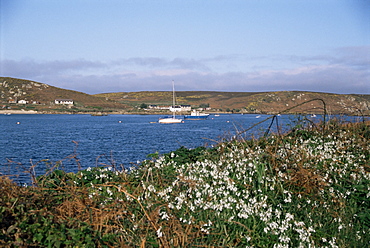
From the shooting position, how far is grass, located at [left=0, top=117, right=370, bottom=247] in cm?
468

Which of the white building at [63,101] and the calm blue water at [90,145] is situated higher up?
the white building at [63,101]

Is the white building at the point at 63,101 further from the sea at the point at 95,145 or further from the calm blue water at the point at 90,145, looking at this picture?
the sea at the point at 95,145

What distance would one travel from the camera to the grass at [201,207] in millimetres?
4680

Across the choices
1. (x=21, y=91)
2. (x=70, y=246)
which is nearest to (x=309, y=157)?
(x=70, y=246)

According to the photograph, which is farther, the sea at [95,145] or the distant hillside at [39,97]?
the distant hillside at [39,97]

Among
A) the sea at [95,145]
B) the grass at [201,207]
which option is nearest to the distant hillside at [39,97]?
the sea at [95,145]

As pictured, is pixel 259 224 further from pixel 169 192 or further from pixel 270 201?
pixel 169 192

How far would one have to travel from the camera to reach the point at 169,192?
22.3 ft

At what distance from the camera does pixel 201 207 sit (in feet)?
19.8

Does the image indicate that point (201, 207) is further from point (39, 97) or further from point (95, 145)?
point (39, 97)

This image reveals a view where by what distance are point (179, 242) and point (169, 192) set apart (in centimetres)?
182

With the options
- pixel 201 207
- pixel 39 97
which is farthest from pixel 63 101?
pixel 201 207

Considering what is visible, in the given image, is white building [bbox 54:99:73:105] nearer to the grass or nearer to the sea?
the sea

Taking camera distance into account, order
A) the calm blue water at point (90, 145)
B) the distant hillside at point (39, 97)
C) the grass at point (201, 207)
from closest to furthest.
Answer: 1. the grass at point (201, 207)
2. the calm blue water at point (90, 145)
3. the distant hillside at point (39, 97)
